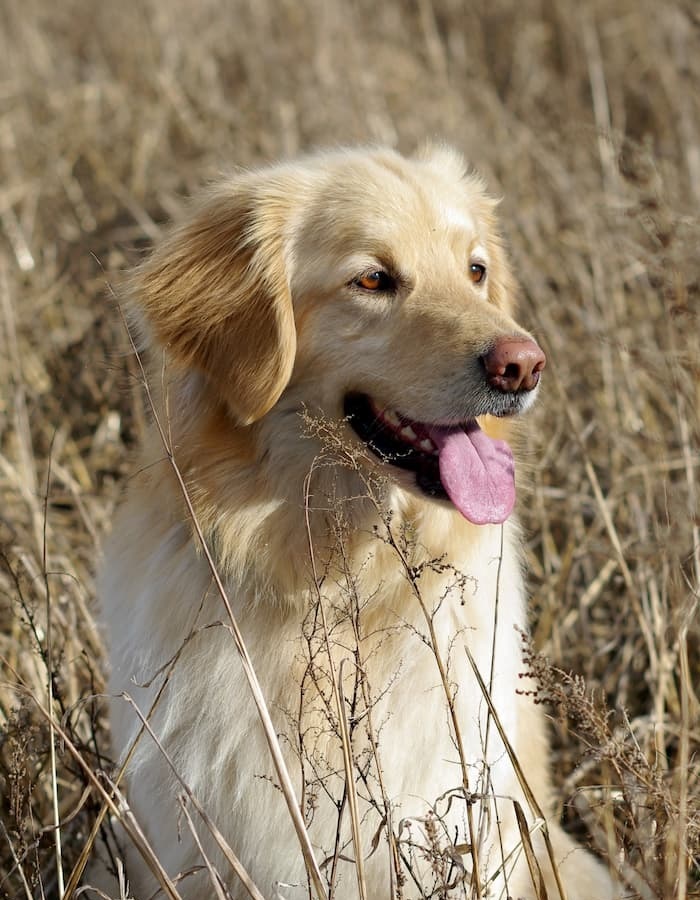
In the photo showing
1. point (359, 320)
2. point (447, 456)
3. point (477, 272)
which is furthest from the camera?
point (477, 272)

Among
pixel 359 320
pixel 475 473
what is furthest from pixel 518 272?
pixel 475 473

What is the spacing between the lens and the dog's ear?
A: 2227 mm

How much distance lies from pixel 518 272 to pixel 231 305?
209cm

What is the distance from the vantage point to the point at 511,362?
2.09 m

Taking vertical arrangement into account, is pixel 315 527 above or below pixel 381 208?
below

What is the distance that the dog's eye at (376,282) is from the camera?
2.33 metres

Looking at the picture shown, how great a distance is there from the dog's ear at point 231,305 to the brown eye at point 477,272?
1.63 feet

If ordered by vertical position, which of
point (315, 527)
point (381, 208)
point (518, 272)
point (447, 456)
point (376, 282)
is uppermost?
point (381, 208)

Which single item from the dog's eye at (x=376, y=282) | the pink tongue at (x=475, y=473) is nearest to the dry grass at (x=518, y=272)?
the pink tongue at (x=475, y=473)

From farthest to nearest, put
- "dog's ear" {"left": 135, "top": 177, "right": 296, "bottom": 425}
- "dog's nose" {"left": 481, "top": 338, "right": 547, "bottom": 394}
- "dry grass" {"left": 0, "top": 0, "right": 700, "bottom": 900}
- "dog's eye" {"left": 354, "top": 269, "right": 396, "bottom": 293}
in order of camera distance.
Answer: "dry grass" {"left": 0, "top": 0, "right": 700, "bottom": 900}, "dog's eye" {"left": 354, "top": 269, "right": 396, "bottom": 293}, "dog's ear" {"left": 135, "top": 177, "right": 296, "bottom": 425}, "dog's nose" {"left": 481, "top": 338, "right": 547, "bottom": 394}

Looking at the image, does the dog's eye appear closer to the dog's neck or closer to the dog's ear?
the dog's ear

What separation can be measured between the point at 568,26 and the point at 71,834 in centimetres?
604

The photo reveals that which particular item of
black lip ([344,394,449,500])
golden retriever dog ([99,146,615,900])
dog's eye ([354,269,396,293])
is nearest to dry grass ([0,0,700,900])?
golden retriever dog ([99,146,615,900])

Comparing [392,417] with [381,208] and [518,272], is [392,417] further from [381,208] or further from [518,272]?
[518,272]
